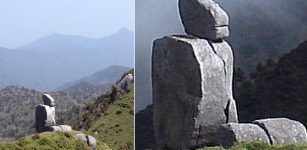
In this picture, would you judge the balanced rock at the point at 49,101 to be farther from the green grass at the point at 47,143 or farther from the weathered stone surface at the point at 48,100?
the green grass at the point at 47,143

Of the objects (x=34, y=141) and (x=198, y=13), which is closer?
(x=198, y=13)

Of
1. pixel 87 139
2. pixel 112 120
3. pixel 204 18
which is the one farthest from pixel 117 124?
pixel 204 18

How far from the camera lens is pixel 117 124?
9.51 m

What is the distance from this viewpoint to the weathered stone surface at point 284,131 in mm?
7684

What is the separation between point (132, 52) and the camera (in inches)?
353

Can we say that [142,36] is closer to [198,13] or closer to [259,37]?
[198,13]

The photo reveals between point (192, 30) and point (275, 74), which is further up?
point (192, 30)

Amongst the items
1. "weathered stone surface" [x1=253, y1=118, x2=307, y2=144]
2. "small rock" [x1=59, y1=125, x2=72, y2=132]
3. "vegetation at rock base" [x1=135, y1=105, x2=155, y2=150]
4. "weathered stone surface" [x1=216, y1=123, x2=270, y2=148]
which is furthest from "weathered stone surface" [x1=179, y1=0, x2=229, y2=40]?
"small rock" [x1=59, y1=125, x2=72, y2=132]

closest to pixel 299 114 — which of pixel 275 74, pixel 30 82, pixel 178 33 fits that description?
pixel 275 74

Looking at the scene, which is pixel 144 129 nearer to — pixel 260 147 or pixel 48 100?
pixel 48 100

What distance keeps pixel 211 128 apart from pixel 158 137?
69 cm

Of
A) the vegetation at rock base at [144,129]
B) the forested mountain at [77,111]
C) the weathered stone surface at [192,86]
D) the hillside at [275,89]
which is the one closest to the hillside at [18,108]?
the forested mountain at [77,111]

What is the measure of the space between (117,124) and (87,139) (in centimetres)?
86

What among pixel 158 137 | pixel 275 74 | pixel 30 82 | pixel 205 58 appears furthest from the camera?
pixel 275 74
